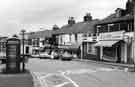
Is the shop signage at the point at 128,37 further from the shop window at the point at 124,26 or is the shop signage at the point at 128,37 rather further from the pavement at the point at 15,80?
the pavement at the point at 15,80

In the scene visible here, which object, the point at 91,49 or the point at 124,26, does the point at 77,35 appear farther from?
the point at 124,26

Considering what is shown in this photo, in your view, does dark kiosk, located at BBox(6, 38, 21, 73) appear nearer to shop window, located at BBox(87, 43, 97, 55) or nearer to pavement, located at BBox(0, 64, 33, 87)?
pavement, located at BBox(0, 64, 33, 87)

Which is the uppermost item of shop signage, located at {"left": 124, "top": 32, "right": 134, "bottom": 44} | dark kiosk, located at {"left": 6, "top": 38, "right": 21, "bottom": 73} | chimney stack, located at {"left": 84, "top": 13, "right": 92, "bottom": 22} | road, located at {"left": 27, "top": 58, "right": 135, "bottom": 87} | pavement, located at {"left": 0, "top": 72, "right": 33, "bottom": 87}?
chimney stack, located at {"left": 84, "top": 13, "right": 92, "bottom": 22}

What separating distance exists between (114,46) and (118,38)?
1.96 metres

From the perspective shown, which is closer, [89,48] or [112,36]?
[112,36]

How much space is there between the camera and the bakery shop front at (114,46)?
105 ft

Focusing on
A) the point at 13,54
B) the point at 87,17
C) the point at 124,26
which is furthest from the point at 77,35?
the point at 13,54

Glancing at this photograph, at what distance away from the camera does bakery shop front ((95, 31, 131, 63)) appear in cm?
3200

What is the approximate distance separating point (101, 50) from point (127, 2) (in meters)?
11.1

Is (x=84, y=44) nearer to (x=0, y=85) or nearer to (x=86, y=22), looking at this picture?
(x=86, y=22)

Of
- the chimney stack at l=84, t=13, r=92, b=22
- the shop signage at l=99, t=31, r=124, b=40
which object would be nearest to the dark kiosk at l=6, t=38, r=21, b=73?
the shop signage at l=99, t=31, r=124, b=40

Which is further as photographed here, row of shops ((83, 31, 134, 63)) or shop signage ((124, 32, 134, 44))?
row of shops ((83, 31, 134, 63))

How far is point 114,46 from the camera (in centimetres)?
3409

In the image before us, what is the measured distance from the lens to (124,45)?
31969 mm
